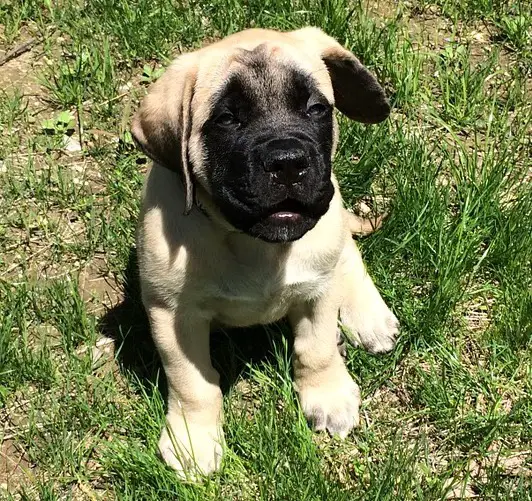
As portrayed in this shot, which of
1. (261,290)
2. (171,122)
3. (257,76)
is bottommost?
(261,290)

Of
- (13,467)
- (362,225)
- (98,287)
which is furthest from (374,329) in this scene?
(13,467)

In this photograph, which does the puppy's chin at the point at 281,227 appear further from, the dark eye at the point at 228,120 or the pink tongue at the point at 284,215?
the dark eye at the point at 228,120

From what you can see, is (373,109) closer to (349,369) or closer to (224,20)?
(349,369)

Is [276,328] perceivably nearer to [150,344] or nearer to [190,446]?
[150,344]

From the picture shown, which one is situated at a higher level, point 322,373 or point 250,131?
point 250,131

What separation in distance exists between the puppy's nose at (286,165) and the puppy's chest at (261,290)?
514mm

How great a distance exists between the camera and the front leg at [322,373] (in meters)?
3.62

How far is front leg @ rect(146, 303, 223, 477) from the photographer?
3.37 m

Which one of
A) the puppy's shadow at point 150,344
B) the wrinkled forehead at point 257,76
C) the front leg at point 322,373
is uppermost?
the wrinkled forehead at point 257,76

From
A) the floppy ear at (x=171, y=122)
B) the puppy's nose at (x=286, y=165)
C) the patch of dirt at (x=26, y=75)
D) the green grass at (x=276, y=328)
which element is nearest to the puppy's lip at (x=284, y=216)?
the puppy's nose at (x=286, y=165)

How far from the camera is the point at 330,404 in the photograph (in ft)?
12.1

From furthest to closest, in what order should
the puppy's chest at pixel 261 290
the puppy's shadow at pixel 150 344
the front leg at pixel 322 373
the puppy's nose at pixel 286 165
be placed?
the puppy's shadow at pixel 150 344 < the front leg at pixel 322 373 < the puppy's chest at pixel 261 290 < the puppy's nose at pixel 286 165

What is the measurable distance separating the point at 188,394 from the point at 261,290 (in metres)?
0.57

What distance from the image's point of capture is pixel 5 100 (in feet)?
16.5
